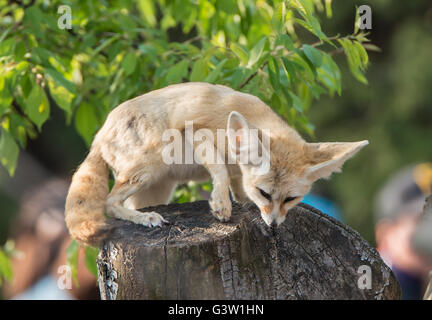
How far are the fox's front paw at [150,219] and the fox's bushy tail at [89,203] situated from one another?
0.62 feet

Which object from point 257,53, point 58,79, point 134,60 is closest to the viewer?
point 257,53

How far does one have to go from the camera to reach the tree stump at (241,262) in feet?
9.89

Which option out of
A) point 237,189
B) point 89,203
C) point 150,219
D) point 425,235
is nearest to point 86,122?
point 89,203

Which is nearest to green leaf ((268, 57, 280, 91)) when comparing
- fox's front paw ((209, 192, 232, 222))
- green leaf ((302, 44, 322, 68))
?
green leaf ((302, 44, 322, 68))

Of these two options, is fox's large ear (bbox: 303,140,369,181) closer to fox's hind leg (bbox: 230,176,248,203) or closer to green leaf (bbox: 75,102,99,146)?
fox's hind leg (bbox: 230,176,248,203)

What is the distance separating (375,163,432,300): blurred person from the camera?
5.31 metres

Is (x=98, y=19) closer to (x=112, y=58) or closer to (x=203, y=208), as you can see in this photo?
(x=112, y=58)

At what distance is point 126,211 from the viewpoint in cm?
375

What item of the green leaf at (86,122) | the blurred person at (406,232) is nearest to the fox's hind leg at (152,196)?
the green leaf at (86,122)

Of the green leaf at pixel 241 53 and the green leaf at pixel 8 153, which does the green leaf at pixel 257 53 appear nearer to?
the green leaf at pixel 241 53

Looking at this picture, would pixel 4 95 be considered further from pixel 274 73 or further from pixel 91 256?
pixel 274 73

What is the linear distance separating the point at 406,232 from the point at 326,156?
222cm

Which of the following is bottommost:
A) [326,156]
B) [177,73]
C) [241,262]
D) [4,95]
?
[241,262]

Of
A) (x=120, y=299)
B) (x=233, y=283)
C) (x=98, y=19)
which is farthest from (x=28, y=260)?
(x=233, y=283)
